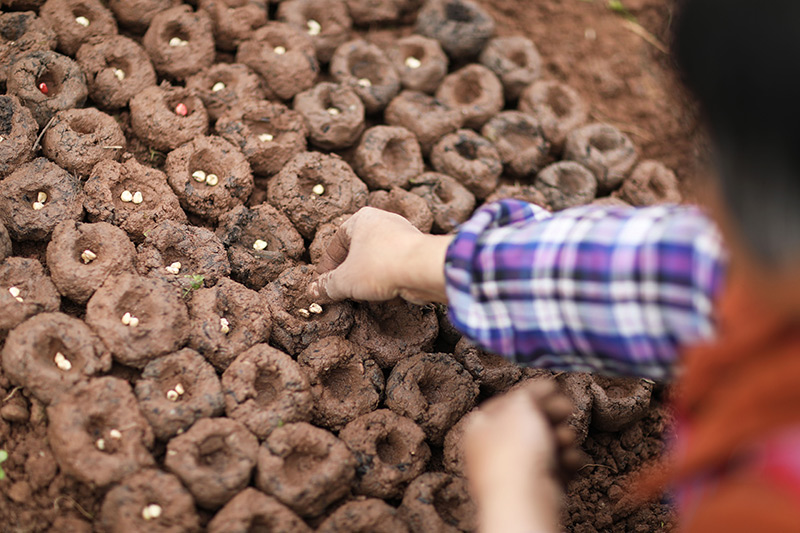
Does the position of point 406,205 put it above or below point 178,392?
above

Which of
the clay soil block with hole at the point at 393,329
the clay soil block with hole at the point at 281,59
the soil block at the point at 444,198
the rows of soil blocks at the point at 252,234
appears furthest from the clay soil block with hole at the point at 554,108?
the clay soil block with hole at the point at 393,329

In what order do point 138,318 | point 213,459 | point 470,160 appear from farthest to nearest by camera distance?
point 470,160 < point 138,318 < point 213,459

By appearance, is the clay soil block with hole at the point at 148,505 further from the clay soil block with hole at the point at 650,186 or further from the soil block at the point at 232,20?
the clay soil block with hole at the point at 650,186

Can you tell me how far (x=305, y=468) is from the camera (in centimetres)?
172

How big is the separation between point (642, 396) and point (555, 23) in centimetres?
185

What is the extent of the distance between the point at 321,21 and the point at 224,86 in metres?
0.53

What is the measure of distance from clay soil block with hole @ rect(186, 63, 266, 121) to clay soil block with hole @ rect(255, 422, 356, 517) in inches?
43.6

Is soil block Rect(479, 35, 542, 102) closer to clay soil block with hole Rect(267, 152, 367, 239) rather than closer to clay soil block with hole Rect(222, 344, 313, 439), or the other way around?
clay soil block with hole Rect(267, 152, 367, 239)

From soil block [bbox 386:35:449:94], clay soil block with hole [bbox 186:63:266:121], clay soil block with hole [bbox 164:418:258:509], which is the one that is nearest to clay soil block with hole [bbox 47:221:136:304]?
clay soil block with hole [bbox 164:418:258:509]

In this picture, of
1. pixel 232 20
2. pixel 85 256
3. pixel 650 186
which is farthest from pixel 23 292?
pixel 650 186

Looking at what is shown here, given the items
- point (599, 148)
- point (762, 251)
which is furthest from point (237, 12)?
point (762, 251)

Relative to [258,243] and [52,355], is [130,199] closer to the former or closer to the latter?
[258,243]

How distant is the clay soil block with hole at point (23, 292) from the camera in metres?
1.71

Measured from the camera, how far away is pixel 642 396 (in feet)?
6.88
